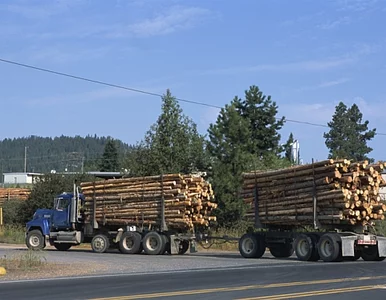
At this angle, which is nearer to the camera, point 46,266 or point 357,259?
point 46,266

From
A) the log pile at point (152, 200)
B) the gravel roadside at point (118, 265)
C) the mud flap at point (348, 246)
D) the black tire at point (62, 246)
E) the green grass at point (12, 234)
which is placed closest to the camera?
the gravel roadside at point (118, 265)

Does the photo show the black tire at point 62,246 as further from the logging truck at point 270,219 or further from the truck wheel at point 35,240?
the truck wheel at point 35,240

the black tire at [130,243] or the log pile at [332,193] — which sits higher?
the log pile at [332,193]

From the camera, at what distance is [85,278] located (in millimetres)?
19766

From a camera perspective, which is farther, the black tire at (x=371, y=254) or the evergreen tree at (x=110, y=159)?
the evergreen tree at (x=110, y=159)

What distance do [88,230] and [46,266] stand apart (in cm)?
1027

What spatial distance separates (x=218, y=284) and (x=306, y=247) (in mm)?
10330

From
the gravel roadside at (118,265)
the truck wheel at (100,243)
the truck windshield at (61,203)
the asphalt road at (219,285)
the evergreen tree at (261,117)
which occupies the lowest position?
the asphalt road at (219,285)

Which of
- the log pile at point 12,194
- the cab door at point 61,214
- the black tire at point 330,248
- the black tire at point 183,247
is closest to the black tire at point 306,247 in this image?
the black tire at point 330,248

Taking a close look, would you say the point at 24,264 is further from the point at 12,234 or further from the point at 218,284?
the point at 12,234

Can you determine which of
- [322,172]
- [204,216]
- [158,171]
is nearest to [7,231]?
[158,171]

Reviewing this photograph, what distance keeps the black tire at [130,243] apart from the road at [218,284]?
771 centimetres

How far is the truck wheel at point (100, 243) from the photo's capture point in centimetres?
3278

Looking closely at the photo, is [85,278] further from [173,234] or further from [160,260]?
[173,234]
